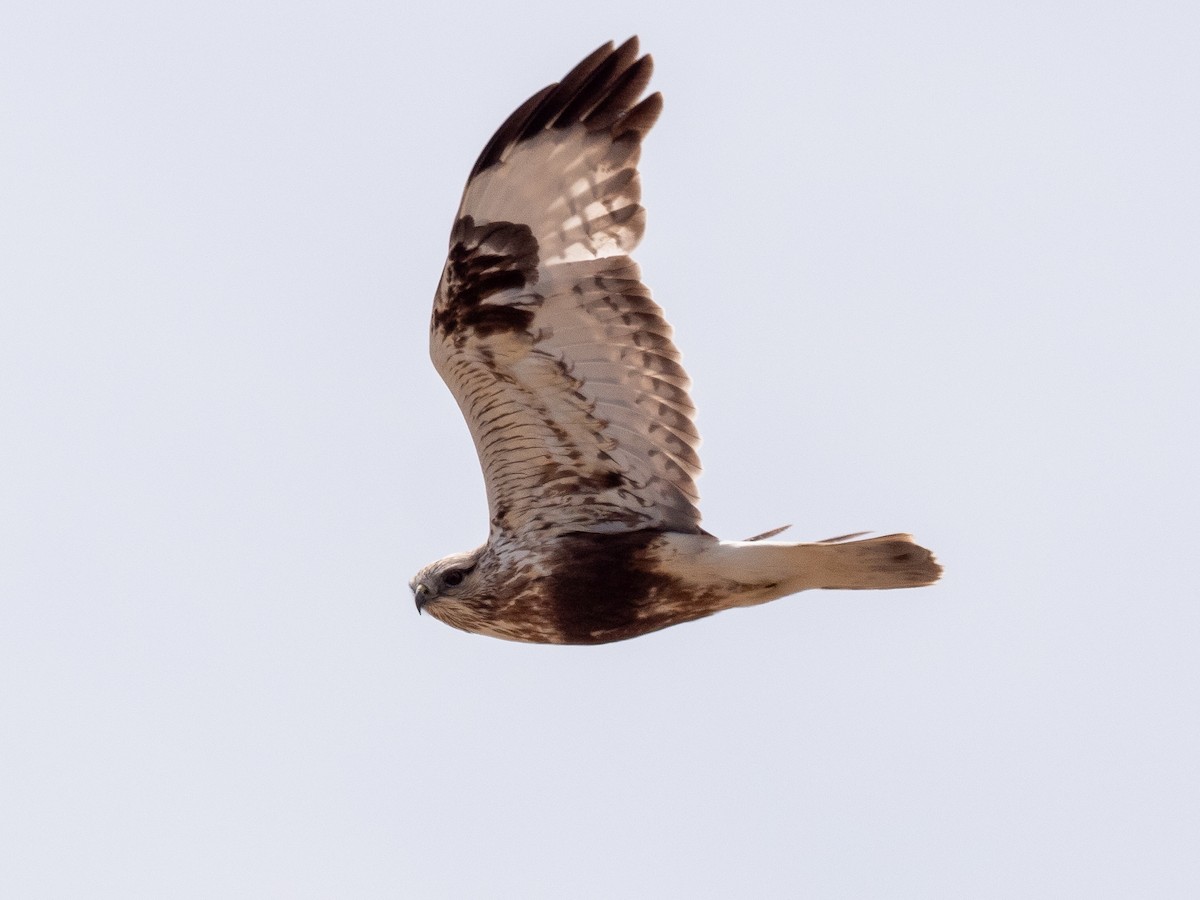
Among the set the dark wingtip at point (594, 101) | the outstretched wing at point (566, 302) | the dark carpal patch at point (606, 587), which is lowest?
the dark carpal patch at point (606, 587)

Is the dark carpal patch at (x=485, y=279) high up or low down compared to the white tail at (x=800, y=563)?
up

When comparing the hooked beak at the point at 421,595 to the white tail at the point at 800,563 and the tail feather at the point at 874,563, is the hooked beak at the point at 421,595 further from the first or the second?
the tail feather at the point at 874,563

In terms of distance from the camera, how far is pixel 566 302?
1173 cm

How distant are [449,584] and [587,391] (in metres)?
1.14

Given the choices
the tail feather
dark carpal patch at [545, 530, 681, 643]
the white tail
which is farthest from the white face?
the tail feather

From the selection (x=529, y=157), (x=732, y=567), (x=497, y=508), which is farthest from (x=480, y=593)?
(x=529, y=157)

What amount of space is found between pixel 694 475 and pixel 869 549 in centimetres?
86

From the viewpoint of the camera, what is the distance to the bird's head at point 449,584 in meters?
12.1

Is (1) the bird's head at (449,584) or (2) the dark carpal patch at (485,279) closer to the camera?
(2) the dark carpal patch at (485,279)

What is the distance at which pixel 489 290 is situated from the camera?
11.7 m

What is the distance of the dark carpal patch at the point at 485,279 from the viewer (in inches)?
A: 460

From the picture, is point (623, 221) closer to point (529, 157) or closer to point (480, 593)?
point (529, 157)

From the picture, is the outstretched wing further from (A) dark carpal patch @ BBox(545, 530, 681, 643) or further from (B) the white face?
(B) the white face

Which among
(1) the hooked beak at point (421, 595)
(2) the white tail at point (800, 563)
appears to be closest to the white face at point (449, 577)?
(1) the hooked beak at point (421, 595)
